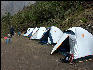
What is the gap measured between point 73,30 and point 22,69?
4.78 meters

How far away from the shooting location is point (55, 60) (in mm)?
9211

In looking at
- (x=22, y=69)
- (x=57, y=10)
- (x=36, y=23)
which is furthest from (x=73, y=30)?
(x=36, y=23)

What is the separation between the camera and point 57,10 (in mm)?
36062

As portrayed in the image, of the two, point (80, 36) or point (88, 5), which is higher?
point (88, 5)

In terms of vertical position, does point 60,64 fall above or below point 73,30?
below

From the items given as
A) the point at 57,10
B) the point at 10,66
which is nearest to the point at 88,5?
the point at 57,10

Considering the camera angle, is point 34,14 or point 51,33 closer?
point 51,33

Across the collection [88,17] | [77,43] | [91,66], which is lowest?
[91,66]

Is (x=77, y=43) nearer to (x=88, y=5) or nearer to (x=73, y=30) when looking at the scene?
(x=73, y=30)

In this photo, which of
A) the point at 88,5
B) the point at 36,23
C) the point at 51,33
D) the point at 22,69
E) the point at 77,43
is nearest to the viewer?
the point at 22,69

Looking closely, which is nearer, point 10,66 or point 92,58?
point 10,66

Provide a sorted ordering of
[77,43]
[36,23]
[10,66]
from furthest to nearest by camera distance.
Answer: [36,23] → [77,43] → [10,66]

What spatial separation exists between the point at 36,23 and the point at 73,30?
109ft

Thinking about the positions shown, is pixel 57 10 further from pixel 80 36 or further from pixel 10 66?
pixel 10 66
